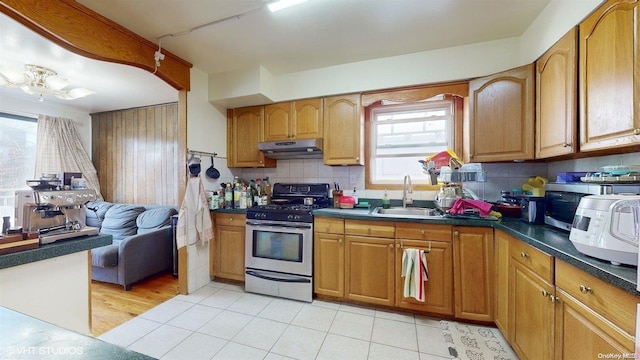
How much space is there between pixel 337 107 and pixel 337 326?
2.11 m

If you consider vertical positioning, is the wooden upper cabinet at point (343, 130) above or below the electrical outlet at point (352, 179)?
above

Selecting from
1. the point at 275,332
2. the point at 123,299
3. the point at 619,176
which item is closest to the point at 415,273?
the point at 275,332

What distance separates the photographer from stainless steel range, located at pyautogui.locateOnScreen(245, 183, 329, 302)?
238cm

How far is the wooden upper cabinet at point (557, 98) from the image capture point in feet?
4.86

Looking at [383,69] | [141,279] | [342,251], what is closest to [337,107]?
[383,69]

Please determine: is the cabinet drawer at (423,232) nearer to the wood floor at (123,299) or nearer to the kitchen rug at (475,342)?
the kitchen rug at (475,342)

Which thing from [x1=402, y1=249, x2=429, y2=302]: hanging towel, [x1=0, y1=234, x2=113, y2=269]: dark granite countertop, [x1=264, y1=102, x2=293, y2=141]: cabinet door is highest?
[x1=264, y1=102, x2=293, y2=141]: cabinet door

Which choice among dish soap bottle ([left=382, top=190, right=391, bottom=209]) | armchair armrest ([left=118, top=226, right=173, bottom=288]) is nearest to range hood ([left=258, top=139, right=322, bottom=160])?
dish soap bottle ([left=382, top=190, right=391, bottom=209])

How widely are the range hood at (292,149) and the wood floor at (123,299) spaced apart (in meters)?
1.86

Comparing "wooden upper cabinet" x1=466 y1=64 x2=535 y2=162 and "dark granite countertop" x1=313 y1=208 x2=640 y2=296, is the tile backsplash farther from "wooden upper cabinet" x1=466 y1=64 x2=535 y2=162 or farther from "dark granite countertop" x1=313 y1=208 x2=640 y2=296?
"dark granite countertop" x1=313 y1=208 x2=640 y2=296

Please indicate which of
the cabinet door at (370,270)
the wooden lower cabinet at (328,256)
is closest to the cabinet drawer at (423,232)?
the cabinet door at (370,270)

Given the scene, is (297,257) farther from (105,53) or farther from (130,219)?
(130,219)

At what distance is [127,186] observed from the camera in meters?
4.14

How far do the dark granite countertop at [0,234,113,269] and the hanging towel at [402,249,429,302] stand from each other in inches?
84.8
